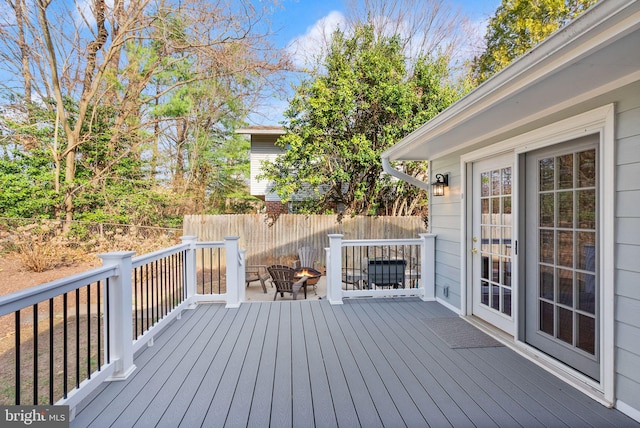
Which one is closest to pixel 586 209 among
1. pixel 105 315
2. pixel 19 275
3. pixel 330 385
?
pixel 330 385

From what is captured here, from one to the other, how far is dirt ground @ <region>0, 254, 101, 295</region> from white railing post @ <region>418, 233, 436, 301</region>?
21.8 feet

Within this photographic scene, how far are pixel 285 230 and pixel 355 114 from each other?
3.63 meters

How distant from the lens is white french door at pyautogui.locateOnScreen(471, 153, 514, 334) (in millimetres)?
3201

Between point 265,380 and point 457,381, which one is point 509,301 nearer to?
point 457,381

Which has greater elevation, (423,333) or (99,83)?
(99,83)

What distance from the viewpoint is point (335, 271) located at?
4.43 m

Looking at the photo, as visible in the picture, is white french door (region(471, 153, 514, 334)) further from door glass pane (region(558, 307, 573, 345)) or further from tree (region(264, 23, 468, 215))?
tree (region(264, 23, 468, 215))

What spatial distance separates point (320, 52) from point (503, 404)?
9600 mm

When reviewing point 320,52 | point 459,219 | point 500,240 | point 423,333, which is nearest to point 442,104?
point 320,52

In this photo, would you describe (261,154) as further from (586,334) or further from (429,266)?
(586,334)

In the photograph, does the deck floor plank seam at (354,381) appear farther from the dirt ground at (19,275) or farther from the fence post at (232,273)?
the dirt ground at (19,275)

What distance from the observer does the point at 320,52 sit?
9.45 meters

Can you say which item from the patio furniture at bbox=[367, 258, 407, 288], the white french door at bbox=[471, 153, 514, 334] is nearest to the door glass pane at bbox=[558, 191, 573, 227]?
the white french door at bbox=[471, 153, 514, 334]

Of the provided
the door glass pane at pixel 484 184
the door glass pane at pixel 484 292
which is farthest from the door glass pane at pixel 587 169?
the door glass pane at pixel 484 292
